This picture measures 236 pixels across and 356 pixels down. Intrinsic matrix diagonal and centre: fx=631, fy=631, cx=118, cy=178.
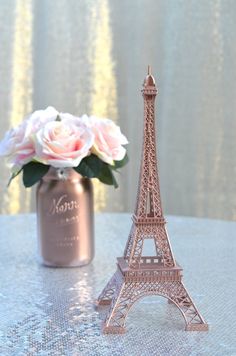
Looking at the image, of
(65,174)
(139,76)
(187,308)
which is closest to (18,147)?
(65,174)

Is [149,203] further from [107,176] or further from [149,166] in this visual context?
[107,176]

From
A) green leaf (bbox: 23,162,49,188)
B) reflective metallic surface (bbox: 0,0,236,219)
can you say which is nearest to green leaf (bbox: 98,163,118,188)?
green leaf (bbox: 23,162,49,188)

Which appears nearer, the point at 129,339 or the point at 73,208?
the point at 129,339

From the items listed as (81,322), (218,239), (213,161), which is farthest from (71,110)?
(81,322)

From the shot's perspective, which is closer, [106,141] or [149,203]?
[149,203]

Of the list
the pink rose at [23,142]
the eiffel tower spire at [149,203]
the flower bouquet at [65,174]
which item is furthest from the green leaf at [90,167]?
the eiffel tower spire at [149,203]

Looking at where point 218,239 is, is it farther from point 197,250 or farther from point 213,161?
point 213,161

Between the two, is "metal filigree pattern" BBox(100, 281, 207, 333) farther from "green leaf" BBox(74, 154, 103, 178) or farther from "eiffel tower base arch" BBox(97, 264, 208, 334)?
"green leaf" BBox(74, 154, 103, 178)

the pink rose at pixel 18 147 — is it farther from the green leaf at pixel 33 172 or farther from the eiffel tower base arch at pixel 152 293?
the eiffel tower base arch at pixel 152 293
